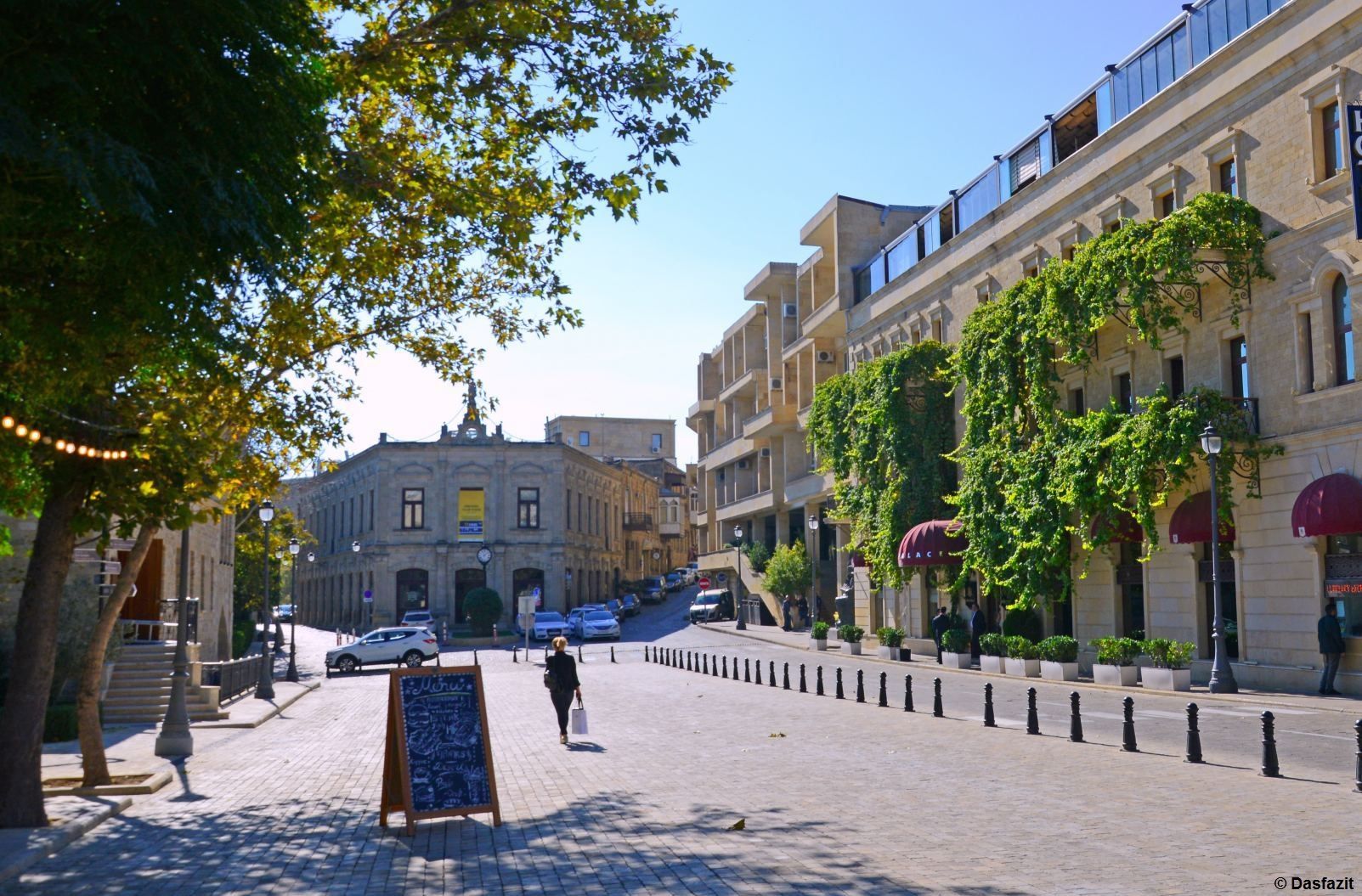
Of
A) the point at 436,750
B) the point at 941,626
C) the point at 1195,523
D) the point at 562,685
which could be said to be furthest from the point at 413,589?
the point at 436,750

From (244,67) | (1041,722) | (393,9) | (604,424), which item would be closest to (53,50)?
(244,67)

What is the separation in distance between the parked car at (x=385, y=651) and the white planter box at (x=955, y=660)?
59.0 feet

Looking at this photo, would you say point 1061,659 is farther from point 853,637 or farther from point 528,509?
point 528,509

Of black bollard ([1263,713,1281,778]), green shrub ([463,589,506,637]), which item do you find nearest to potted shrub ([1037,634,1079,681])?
→ black bollard ([1263,713,1281,778])

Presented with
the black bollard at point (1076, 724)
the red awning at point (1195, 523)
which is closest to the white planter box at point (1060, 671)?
the red awning at point (1195, 523)

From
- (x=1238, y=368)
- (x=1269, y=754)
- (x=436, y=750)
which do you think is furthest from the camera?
(x=1238, y=368)

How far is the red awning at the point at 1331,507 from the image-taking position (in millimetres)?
24641

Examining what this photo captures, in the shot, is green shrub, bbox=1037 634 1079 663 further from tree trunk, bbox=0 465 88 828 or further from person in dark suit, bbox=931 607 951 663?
tree trunk, bbox=0 465 88 828

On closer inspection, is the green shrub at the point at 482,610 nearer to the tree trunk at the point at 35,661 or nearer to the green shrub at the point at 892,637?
the green shrub at the point at 892,637

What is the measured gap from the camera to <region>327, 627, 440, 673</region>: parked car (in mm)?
45812

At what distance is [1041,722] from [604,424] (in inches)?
4115

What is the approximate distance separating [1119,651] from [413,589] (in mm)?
51714

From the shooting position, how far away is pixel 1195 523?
96.5 feet

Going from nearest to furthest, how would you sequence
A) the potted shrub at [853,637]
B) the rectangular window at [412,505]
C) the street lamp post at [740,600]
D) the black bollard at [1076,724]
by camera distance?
1. the black bollard at [1076,724]
2. the potted shrub at [853,637]
3. the street lamp post at [740,600]
4. the rectangular window at [412,505]
